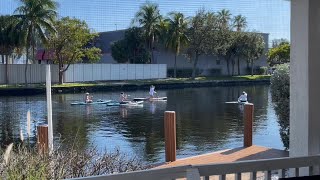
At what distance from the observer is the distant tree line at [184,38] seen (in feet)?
182

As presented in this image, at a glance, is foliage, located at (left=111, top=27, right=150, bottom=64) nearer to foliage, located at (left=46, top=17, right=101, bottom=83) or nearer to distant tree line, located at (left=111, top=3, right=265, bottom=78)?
distant tree line, located at (left=111, top=3, right=265, bottom=78)

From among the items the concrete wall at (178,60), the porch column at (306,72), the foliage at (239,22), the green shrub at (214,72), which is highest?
the foliage at (239,22)

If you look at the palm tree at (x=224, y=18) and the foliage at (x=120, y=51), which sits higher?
the palm tree at (x=224, y=18)

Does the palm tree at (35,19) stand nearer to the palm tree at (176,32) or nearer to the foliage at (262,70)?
the palm tree at (176,32)

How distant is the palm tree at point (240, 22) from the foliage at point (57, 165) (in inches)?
2470

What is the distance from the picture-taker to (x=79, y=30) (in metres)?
45.8

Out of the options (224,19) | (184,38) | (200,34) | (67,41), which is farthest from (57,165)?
(224,19)

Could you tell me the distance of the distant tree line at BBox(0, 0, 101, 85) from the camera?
44.2 meters

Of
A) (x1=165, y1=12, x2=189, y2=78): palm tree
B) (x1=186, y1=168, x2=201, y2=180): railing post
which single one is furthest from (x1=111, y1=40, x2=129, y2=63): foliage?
(x1=186, y1=168, x2=201, y2=180): railing post

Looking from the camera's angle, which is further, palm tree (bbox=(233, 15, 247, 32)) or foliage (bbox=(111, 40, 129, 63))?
palm tree (bbox=(233, 15, 247, 32))

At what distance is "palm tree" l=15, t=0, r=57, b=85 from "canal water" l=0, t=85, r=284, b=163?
38.0 feet

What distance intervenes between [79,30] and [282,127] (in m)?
37.9

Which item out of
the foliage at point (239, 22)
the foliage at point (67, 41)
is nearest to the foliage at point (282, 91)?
the foliage at point (67, 41)

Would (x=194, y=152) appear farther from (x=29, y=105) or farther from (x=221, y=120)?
(x=29, y=105)
